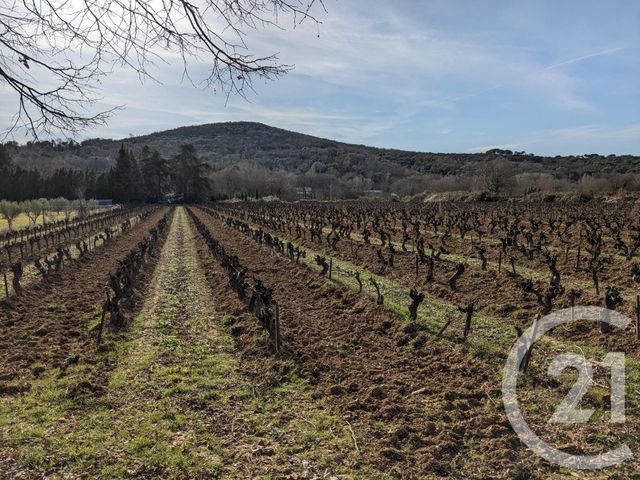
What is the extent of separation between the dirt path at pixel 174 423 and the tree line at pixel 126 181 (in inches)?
2373

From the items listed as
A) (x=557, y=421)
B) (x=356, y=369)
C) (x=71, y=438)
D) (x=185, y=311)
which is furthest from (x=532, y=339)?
(x=185, y=311)

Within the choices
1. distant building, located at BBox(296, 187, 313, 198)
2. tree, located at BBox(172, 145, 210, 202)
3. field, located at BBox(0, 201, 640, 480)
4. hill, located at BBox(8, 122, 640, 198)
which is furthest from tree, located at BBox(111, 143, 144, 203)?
field, located at BBox(0, 201, 640, 480)

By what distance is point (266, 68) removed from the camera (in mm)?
3400

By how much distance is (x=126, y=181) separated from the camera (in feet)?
243

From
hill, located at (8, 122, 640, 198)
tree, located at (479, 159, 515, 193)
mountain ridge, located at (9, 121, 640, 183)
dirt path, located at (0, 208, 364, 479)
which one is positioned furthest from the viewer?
mountain ridge, located at (9, 121, 640, 183)

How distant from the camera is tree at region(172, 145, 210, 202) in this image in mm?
80562

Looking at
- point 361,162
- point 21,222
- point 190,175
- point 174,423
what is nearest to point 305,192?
point 190,175

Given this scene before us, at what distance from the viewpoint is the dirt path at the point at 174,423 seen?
392 cm

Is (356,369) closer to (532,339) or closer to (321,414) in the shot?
(321,414)

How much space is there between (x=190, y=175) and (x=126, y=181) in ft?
35.2

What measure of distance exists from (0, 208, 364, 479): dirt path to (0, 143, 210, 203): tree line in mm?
60278

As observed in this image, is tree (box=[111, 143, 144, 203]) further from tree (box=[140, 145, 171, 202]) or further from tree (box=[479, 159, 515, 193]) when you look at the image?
tree (box=[479, 159, 515, 193])

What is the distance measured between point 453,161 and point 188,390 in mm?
142328

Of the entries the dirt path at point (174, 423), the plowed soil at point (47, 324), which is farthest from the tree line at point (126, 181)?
the dirt path at point (174, 423)
